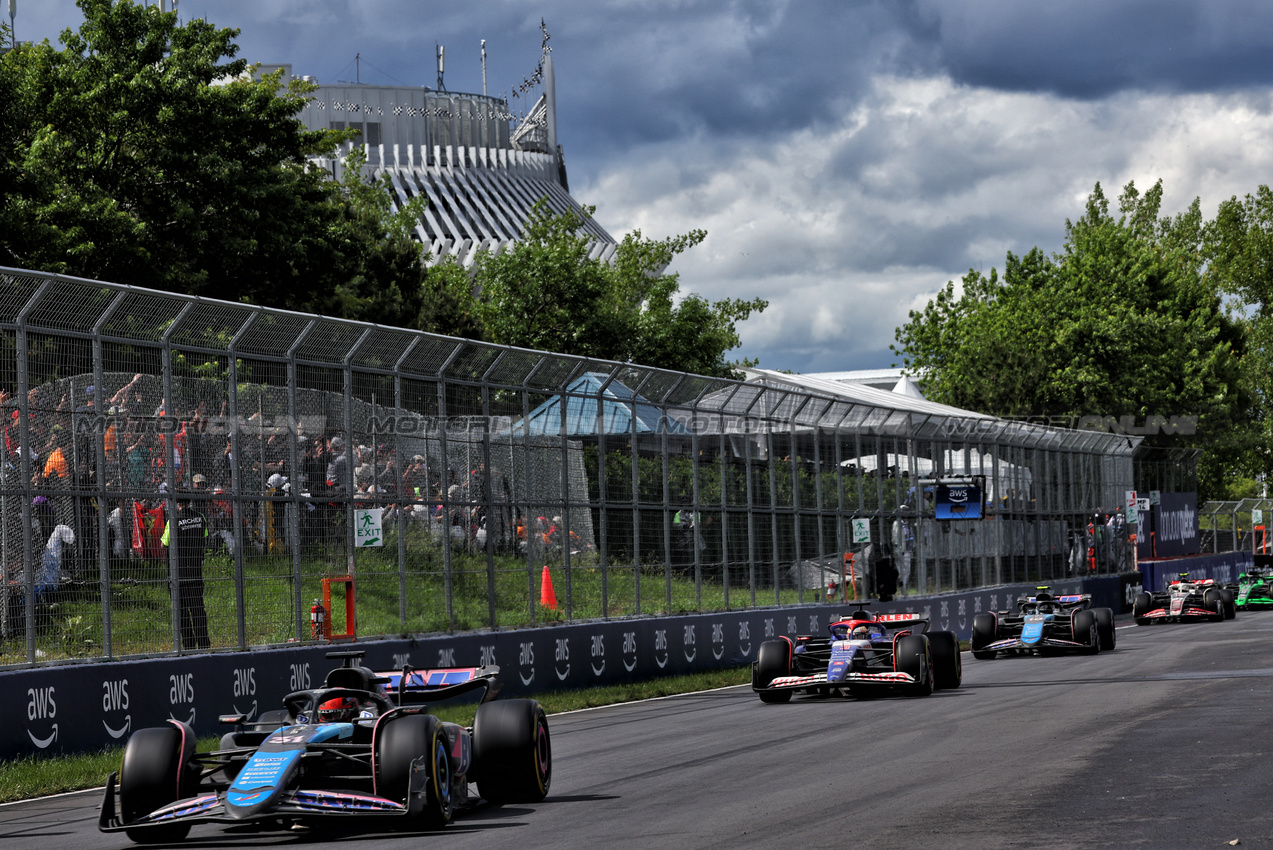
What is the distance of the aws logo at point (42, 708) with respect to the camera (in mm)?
10961

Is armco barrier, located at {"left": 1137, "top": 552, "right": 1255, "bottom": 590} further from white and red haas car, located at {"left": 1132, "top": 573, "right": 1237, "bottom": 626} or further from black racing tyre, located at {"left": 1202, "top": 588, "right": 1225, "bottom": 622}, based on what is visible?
black racing tyre, located at {"left": 1202, "top": 588, "right": 1225, "bottom": 622}

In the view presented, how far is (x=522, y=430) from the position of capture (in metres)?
18.4

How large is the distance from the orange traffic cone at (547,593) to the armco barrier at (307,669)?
597 millimetres

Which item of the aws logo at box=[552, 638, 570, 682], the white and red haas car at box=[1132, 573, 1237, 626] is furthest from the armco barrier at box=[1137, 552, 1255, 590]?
the aws logo at box=[552, 638, 570, 682]

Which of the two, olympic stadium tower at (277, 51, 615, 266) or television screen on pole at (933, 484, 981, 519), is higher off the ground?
olympic stadium tower at (277, 51, 615, 266)

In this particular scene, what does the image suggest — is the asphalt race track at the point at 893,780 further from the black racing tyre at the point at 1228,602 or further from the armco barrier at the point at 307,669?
the black racing tyre at the point at 1228,602

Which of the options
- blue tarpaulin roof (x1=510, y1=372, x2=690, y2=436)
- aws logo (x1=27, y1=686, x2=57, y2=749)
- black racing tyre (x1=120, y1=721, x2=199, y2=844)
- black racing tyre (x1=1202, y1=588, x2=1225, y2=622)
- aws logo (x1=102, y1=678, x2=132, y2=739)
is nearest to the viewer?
black racing tyre (x1=120, y1=721, x2=199, y2=844)

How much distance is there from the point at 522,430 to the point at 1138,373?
40552 mm

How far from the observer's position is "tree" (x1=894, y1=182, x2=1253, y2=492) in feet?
178

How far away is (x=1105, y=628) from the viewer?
2333 cm

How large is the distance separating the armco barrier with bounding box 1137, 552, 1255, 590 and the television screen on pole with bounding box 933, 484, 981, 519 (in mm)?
15767

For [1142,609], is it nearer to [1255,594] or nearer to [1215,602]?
[1215,602]

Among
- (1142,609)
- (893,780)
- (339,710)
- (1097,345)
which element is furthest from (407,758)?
(1097,345)

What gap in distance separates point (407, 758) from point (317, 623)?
7258mm
